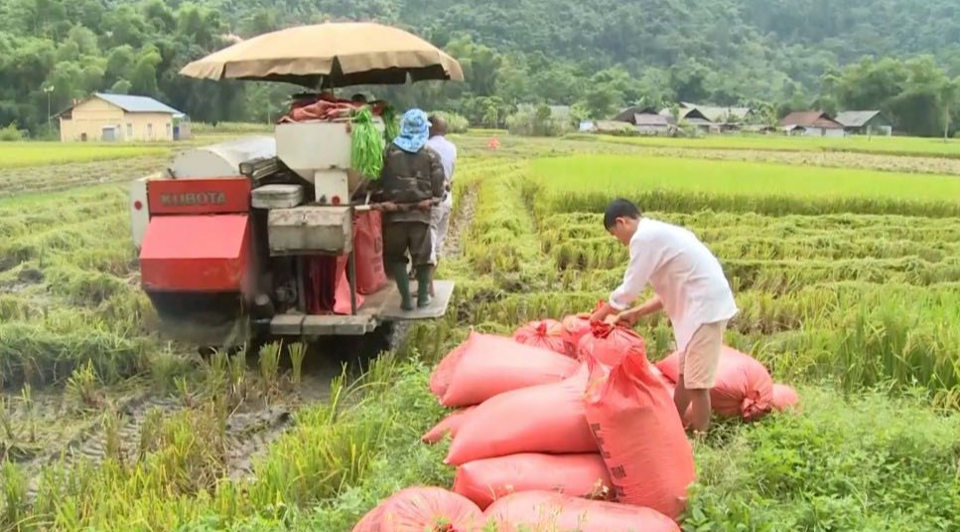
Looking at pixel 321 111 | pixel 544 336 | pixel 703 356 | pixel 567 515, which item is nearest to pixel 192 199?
pixel 321 111

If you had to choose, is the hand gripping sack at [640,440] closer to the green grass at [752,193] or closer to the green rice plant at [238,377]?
the green rice plant at [238,377]

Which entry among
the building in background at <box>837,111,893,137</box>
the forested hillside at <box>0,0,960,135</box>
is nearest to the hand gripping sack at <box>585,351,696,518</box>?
the forested hillside at <box>0,0,960,135</box>

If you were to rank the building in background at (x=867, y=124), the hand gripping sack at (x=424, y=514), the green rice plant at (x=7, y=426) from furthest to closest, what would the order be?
the building in background at (x=867, y=124)
the green rice plant at (x=7, y=426)
the hand gripping sack at (x=424, y=514)

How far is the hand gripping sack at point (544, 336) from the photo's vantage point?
14.6 ft

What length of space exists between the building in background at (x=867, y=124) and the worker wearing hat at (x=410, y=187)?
49.5 meters

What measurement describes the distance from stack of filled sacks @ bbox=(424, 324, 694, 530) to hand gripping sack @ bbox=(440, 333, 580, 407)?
0.29 m

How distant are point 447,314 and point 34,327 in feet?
8.98

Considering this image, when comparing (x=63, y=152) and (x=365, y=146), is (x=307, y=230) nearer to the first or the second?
(x=365, y=146)

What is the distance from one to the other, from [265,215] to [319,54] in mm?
1020

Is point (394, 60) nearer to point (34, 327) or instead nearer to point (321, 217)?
point (321, 217)

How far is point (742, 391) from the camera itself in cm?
398

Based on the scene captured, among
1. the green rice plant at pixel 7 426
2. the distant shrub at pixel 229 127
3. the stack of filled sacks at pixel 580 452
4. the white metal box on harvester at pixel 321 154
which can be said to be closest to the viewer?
the stack of filled sacks at pixel 580 452

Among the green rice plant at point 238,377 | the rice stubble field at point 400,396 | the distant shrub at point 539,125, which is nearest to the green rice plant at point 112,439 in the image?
the rice stubble field at point 400,396

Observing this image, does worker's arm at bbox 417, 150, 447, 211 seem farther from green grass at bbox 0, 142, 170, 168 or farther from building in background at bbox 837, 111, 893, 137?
building in background at bbox 837, 111, 893, 137
